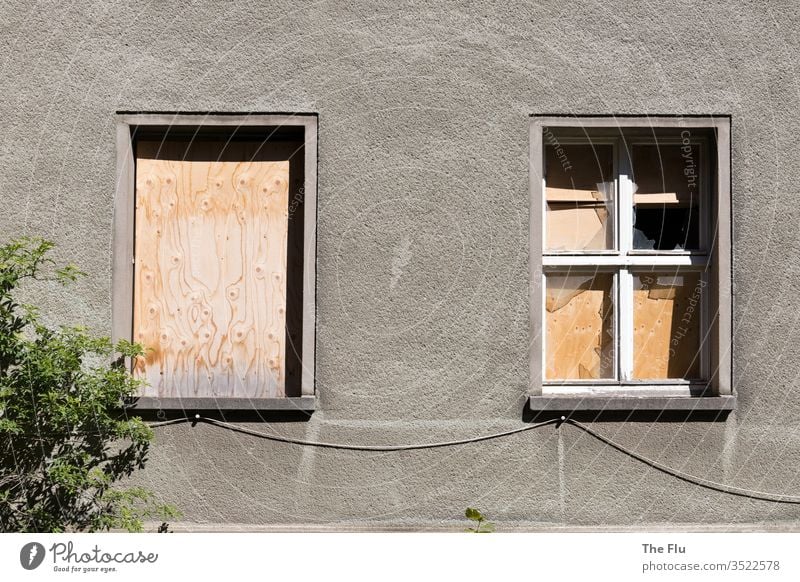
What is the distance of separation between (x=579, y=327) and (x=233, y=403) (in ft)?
7.73

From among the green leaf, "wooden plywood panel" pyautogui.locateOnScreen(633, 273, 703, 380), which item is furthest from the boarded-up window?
"wooden plywood panel" pyautogui.locateOnScreen(633, 273, 703, 380)

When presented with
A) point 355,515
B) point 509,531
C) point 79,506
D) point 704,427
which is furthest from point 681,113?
point 79,506

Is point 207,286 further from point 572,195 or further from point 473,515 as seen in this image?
point 572,195

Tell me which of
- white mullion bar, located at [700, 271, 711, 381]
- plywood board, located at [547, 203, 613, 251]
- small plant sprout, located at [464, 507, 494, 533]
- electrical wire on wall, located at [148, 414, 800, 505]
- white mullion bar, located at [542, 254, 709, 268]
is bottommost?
small plant sprout, located at [464, 507, 494, 533]

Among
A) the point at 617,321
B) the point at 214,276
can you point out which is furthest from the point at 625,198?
the point at 214,276

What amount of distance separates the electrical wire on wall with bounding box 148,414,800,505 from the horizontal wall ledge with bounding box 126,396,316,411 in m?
0.09

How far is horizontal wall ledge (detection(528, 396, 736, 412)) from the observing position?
555 cm

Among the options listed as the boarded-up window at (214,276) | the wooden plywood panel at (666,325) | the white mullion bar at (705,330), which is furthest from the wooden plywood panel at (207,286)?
the white mullion bar at (705,330)

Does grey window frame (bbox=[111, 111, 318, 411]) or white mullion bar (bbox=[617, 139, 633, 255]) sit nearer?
grey window frame (bbox=[111, 111, 318, 411])

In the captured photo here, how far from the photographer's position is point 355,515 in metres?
5.55

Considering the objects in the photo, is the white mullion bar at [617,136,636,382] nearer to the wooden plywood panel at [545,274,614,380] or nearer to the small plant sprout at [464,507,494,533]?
the wooden plywood panel at [545,274,614,380]

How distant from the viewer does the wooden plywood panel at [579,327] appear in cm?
584

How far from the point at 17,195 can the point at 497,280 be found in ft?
10.4

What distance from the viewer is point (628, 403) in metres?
5.57
